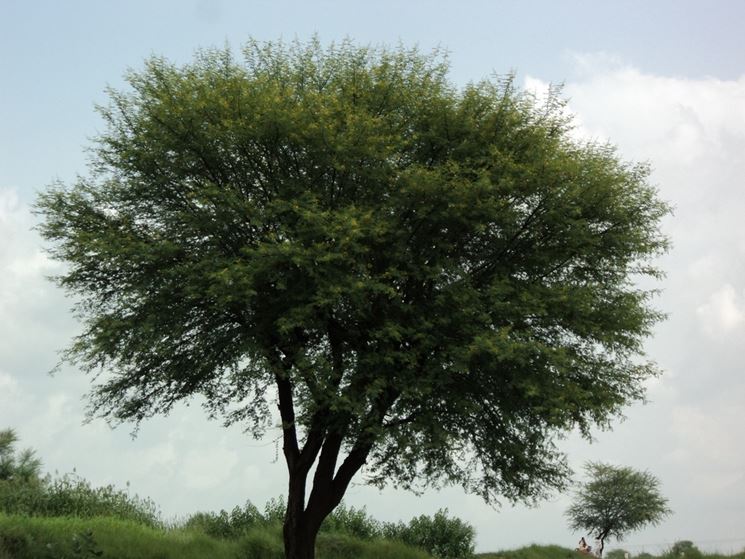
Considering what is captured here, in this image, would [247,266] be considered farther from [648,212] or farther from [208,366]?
[648,212]

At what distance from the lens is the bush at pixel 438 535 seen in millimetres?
29922

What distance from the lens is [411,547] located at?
28844mm

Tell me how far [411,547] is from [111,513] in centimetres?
1071

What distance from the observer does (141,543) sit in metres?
23.6

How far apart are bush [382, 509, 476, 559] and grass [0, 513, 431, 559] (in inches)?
66.2

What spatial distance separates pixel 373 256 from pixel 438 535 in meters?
14.4

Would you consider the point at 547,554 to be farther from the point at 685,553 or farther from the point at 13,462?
the point at 13,462

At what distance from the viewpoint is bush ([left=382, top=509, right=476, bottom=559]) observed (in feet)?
98.2

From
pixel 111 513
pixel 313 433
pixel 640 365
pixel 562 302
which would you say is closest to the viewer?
pixel 562 302

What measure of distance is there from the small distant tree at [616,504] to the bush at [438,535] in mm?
16400

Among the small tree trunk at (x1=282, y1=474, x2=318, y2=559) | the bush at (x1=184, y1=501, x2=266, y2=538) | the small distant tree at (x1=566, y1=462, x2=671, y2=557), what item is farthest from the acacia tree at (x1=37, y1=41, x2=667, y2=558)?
the small distant tree at (x1=566, y1=462, x2=671, y2=557)

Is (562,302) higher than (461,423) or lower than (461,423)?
higher

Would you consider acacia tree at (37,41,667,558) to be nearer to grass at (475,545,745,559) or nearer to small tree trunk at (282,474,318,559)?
small tree trunk at (282,474,318,559)

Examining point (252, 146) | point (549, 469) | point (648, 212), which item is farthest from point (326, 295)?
point (648, 212)
